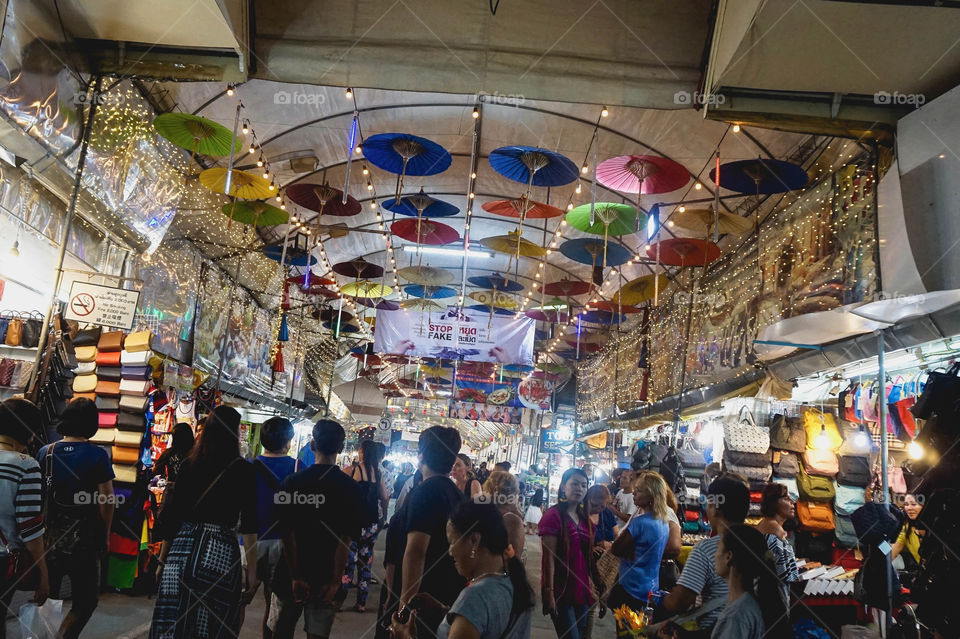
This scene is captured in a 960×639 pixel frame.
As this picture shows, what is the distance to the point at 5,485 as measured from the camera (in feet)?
10.6

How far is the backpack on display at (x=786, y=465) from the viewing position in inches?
268

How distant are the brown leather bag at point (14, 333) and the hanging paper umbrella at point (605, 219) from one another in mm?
5392

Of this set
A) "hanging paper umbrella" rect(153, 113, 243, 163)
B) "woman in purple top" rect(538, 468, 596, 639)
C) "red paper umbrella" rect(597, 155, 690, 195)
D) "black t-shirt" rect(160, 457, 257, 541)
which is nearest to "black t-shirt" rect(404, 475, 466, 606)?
"black t-shirt" rect(160, 457, 257, 541)

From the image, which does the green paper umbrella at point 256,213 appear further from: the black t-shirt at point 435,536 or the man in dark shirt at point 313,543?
the black t-shirt at point 435,536

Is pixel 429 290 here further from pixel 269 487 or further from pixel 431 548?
pixel 431 548

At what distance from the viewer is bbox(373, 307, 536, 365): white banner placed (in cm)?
1247

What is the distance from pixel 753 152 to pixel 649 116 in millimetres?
1309

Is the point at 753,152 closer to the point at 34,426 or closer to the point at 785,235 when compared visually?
the point at 785,235

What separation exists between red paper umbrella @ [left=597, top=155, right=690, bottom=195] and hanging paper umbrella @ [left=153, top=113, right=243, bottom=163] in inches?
145

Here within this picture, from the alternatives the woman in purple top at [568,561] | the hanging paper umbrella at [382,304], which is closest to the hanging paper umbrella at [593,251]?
the woman in purple top at [568,561]

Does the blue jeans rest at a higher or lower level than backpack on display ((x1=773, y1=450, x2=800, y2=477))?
lower

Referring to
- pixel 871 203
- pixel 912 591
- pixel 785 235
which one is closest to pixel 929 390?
pixel 912 591

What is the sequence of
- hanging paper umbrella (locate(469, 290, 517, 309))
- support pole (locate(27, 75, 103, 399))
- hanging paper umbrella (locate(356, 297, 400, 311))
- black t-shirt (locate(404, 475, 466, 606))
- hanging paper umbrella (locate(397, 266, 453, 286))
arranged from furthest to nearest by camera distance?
1. hanging paper umbrella (locate(356, 297, 400, 311))
2. hanging paper umbrella (locate(469, 290, 517, 309))
3. hanging paper umbrella (locate(397, 266, 453, 286))
4. support pole (locate(27, 75, 103, 399))
5. black t-shirt (locate(404, 475, 466, 606))

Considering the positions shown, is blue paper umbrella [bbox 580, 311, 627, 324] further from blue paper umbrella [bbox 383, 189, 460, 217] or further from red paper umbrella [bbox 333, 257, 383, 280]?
blue paper umbrella [bbox 383, 189, 460, 217]
